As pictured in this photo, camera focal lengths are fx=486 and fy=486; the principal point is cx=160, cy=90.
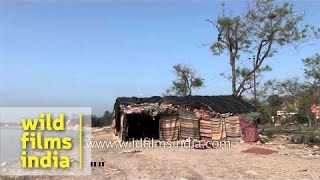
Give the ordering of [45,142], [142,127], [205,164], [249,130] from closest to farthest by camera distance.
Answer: [205,164] < [45,142] < [249,130] < [142,127]

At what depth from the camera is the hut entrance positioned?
25438 millimetres

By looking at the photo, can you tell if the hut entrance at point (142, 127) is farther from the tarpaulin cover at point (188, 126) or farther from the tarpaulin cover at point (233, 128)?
the tarpaulin cover at point (233, 128)

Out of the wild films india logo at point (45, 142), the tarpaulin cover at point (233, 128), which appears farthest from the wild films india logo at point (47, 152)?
the tarpaulin cover at point (233, 128)

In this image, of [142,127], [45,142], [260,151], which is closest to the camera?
[45,142]

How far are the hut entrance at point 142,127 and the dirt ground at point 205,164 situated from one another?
13.9 ft

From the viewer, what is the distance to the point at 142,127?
85.3 feet

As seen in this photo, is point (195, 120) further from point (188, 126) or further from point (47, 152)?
point (47, 152)

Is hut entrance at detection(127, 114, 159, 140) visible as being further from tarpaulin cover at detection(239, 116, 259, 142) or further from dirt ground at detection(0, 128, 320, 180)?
tarpaulin cover at detection(239, 116, 259, 142)

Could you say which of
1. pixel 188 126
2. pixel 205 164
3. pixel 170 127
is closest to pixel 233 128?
pixel 188 126

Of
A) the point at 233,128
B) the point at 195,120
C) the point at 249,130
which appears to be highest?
the point at 195,120

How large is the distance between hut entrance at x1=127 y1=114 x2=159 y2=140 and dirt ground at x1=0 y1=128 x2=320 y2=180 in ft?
13.9

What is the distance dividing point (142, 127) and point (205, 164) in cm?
1057

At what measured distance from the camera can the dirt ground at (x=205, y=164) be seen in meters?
13.4

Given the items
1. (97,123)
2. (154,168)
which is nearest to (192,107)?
(154,168)
